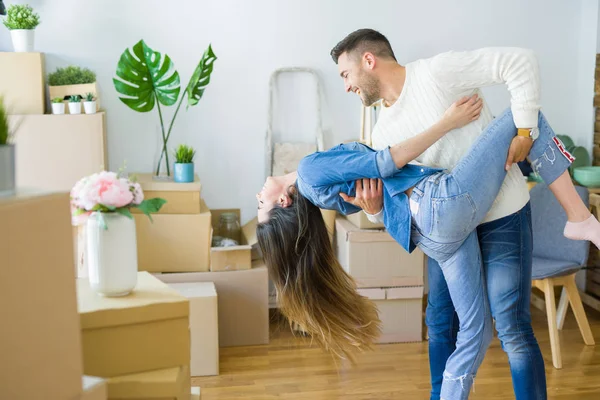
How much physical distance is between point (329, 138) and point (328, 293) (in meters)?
1.75

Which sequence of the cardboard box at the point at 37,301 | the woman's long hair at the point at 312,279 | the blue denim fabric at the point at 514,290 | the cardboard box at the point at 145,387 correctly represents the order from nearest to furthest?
the cardboard box at the point at 37,301 → the cardboard box at the point at 145,387 → the blue denim fabric at the point at 514,290 → the woman's long hair at the point at 312,279

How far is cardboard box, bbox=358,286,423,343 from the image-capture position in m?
3.65

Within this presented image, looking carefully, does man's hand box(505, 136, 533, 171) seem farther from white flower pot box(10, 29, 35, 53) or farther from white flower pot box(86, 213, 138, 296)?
white flower pot box(10, 29, 35, 53)

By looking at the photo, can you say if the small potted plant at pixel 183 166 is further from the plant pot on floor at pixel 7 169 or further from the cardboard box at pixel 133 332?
the plant pot on floor at pixel 7 169

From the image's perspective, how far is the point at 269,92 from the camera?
3.97m

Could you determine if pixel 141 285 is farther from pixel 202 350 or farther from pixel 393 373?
pixel 393 373

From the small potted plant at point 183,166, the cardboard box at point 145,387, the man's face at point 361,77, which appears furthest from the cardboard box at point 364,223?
the cardboard box at point 145,387

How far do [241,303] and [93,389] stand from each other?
2.22m

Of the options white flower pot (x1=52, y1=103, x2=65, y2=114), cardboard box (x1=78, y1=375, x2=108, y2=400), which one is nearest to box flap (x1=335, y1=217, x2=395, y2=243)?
white flower pot (x1=52, y1=103, x2=65, y2=114)

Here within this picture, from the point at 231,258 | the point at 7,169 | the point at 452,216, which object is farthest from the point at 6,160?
the point at 231,258

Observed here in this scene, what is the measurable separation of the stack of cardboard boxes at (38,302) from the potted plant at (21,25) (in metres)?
2.42

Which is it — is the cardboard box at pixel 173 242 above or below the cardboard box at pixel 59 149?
below

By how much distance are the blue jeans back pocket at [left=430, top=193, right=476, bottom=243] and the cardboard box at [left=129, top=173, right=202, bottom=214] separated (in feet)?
5.59

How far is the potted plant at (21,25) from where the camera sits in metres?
3.44
